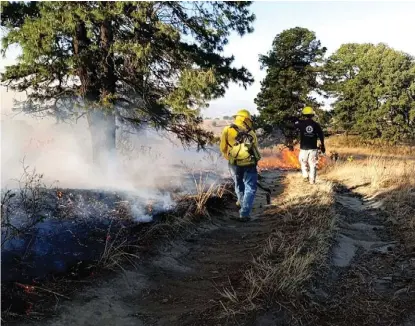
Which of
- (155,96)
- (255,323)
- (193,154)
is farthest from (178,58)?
(193,154)

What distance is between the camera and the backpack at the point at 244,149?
7688 millimetres

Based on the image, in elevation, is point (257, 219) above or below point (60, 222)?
below

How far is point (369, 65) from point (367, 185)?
85.0 ft

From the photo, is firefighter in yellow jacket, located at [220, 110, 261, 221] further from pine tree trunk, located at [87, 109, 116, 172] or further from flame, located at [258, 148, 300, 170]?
flame, located at [258, 148, 300, 170]

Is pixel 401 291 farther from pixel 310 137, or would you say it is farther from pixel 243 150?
pixel 310 137

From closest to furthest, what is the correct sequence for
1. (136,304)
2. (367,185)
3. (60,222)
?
(136,304)
(60,222)
(367,185)

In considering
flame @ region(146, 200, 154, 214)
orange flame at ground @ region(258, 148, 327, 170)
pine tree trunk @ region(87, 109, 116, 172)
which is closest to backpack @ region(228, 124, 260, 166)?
flame @ region(146, 200, 154, 214)

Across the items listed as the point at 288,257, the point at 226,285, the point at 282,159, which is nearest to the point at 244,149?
the point at 288,257

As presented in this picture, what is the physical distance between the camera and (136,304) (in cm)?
433

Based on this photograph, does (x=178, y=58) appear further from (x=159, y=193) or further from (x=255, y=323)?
(x=255, y=323)

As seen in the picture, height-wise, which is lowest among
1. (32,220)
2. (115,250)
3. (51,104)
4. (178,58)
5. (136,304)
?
(136,304)

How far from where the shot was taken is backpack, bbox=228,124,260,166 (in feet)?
25.2

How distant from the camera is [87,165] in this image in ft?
34.4

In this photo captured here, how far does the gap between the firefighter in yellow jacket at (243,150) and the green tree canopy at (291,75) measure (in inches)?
884
